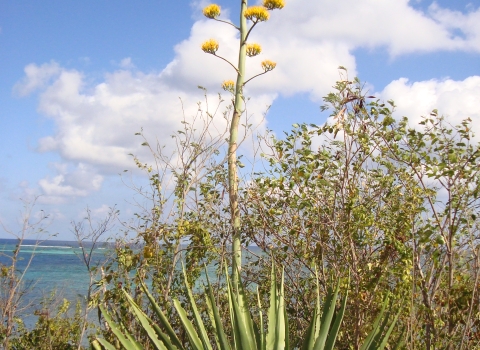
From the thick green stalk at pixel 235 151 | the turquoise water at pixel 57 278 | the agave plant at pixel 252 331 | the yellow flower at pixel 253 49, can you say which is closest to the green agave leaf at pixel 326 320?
the agave plant at pixel 252 331

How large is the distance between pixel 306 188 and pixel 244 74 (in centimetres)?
134

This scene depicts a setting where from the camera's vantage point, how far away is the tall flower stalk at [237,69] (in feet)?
14.9

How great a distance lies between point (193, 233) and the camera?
4.83 meters

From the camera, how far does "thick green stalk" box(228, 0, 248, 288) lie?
451 centimetres

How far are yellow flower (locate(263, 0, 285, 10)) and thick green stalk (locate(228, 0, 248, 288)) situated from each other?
0.85 feet

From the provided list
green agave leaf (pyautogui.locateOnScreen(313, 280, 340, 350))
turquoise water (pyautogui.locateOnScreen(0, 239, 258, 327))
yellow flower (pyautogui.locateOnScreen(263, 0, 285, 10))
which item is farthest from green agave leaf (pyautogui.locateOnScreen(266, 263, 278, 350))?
yellow flower (pyautogui.locateOnScreen(263, 0, 285, 10))

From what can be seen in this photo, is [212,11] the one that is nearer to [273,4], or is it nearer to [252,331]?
[273,4]

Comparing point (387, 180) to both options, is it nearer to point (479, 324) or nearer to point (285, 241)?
point (285, 241)

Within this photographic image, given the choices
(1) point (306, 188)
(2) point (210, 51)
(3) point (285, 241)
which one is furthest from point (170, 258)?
(2) point (210, 51)

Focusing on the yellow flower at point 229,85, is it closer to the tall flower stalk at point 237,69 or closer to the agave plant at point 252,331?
the tall flower stalk at point 237,69

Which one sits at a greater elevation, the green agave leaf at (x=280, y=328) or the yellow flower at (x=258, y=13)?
the yellow flower at (x=258, y=13)

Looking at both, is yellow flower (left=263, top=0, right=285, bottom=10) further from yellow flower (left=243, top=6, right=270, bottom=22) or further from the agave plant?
the agave plant

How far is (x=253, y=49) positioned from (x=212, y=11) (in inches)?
20.0

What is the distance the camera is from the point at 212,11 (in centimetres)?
489
